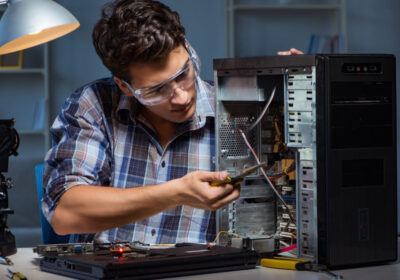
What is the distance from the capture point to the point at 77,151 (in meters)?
1.54

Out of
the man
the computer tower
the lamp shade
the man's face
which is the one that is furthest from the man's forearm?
the lamp shade

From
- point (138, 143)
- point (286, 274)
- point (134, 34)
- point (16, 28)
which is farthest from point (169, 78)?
point (286, 274)

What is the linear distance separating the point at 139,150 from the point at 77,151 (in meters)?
0.19

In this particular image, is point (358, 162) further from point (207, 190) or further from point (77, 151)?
point (77, 151)

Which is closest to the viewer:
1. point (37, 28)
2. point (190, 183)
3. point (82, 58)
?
point (190, 183)

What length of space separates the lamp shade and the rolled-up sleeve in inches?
7.9

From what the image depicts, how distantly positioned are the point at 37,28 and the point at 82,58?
8.43 ft

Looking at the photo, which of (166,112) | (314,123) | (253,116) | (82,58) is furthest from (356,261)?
(82,58)

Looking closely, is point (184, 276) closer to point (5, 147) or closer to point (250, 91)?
point (250, 91)

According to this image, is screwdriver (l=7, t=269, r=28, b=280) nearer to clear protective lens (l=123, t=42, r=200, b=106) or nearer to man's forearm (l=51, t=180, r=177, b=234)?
man's forearm (l=51, t=180, r=177, b=234)

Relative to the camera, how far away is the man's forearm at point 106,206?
1.32m

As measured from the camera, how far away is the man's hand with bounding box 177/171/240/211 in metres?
1.19

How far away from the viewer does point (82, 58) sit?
13.3 ft

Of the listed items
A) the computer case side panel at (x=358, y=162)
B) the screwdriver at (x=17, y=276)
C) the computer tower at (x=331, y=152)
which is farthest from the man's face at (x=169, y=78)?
the screwdriver at (x=17, y=276)
